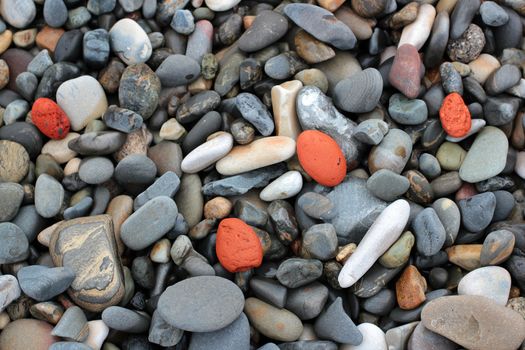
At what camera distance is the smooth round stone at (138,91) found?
58.2 inches

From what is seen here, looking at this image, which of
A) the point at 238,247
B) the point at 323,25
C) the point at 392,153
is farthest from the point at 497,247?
the point at 323,25

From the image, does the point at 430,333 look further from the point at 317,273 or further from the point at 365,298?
the point at 317,273

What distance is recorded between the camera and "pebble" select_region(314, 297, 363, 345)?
1.22 meters

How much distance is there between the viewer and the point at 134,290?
4.38ft

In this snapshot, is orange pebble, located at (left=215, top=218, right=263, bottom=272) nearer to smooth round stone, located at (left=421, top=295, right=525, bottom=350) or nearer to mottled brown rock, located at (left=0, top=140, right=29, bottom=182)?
smooth round stone, located at (left=421, top=295, right=525, bottom=350)

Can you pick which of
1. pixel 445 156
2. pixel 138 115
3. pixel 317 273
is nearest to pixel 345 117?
pixel 445 156

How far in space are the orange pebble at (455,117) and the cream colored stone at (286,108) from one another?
37cm

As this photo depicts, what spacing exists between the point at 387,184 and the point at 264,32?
522 mm

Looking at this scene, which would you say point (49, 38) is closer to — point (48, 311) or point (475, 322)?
point (48, 311)

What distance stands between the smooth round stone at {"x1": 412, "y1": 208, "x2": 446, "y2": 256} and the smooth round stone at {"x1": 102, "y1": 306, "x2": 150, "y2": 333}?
2.12 feet

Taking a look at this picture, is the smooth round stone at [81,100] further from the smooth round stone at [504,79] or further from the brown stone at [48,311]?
the smooth round stone at [504,79]

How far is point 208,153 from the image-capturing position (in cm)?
140

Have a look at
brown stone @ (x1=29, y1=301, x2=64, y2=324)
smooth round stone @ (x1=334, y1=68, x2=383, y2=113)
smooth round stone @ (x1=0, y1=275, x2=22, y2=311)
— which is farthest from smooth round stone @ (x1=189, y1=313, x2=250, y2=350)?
smooth round stone @ (x1=334, y1=68, x2=383, y2=113)

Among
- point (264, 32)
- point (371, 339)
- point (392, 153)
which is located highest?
point (264, 32)
